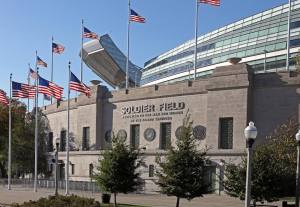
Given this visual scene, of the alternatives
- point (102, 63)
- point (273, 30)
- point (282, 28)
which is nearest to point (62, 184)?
point (273, 30)

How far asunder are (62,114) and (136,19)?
625 inches

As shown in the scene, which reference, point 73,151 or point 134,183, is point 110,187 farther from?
point 73,151

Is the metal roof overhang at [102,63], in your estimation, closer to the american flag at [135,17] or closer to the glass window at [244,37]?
the american flag at [135,17]

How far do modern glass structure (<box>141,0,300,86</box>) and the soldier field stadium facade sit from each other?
4.8 inches

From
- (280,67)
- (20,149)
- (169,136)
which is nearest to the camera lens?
(169,136)

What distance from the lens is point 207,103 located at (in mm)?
36750

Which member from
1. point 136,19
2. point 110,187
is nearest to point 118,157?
point 110,187

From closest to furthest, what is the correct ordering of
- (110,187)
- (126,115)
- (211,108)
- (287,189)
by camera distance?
(110,187), (287,189), (211,108), (126,115)

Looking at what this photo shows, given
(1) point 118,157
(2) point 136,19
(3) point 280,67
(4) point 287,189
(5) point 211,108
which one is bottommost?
(4) point 287,189

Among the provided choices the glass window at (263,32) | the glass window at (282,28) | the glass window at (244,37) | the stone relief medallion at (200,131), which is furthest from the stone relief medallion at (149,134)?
the glass window at (244,37)

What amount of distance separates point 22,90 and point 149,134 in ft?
41.3

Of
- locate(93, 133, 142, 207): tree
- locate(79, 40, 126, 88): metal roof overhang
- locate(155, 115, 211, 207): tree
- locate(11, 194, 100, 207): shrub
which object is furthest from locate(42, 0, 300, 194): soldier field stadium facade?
locate(11, 194, 100, 207): shrub

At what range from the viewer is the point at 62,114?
54.2 m

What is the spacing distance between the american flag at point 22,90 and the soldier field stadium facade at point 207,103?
7.49 meters
